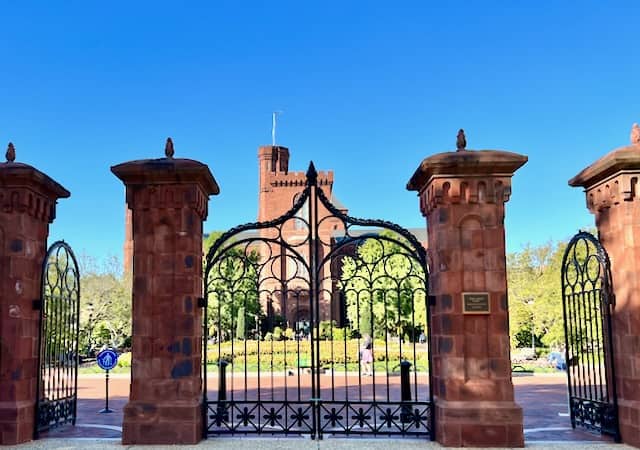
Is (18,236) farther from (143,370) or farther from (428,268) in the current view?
(428,268)

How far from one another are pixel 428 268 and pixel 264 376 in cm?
1272

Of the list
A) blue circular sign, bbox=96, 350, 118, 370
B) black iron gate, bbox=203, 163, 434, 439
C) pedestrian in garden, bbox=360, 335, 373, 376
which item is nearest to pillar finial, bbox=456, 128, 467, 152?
black iron gate, bbox=203, 163, 434, 439

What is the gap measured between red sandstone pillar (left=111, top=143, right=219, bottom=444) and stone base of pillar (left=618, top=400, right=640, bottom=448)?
6.06 meters

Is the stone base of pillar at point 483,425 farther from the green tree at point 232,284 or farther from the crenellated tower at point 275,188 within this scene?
the crenellated tower at point 275,188

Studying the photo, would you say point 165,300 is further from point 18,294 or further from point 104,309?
point 104,309

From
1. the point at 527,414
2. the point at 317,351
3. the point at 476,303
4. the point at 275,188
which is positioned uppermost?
the point at 275,188

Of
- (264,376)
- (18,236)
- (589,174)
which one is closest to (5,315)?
(18,236)

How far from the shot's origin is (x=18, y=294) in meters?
8.62

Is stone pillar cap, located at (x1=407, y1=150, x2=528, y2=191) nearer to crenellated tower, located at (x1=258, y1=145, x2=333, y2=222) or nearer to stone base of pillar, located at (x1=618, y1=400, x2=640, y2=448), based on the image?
stone base of pillar, located at (x1=618, y1=400, x2=640, y2=448)

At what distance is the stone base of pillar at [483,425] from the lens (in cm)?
776

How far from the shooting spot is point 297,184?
56406 millimetres

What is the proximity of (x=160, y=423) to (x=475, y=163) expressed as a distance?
231 inches

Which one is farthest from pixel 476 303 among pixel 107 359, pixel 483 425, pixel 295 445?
pixel 107 359

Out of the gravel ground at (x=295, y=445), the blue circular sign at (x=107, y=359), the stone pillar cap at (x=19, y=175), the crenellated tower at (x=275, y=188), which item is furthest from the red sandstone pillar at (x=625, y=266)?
the crenellated tower at (x=275, y=188)
